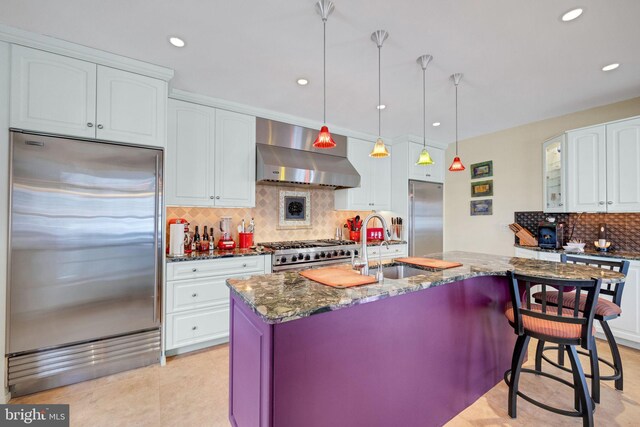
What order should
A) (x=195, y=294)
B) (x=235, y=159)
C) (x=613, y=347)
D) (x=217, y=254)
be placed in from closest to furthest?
(x=613, y=347)
(x=195, y=294)
(x=217, y=254)
(x=235, y=159)

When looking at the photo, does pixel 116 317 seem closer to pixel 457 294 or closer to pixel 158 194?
pixel 158 194

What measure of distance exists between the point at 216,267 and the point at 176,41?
192 cm

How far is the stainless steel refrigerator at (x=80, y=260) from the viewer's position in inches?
78.3

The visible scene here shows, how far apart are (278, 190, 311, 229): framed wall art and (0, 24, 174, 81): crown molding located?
1.89 meters

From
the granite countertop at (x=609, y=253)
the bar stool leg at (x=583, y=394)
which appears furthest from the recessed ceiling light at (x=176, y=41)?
the granite countertop at (x=609, y=253)

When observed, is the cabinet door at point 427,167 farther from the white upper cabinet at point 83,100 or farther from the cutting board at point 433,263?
the white upper cabinet at point 83,100

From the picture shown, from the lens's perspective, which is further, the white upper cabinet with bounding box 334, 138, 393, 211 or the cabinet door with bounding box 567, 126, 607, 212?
the white upper cabinet with bounding box 334, 138, 393, 211

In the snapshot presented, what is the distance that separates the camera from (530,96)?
2.96m

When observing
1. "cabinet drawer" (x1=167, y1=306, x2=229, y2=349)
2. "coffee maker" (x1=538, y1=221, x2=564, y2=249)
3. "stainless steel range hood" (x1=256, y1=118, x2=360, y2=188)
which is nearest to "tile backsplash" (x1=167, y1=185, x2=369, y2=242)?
"stainless steel range hood" (x1=256, y1=118, x2=360, y2=188)

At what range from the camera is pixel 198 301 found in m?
2.70

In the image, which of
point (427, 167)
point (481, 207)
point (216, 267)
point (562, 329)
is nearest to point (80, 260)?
point (216, 267)

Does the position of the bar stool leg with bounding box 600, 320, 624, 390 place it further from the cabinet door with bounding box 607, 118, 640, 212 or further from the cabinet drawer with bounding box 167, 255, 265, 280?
the cabinet drawer with bounding box 167, 255, 265, 280

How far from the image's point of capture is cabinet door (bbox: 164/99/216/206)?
9.24 feet

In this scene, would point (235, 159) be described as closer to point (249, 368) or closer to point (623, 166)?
point (249, 368)
